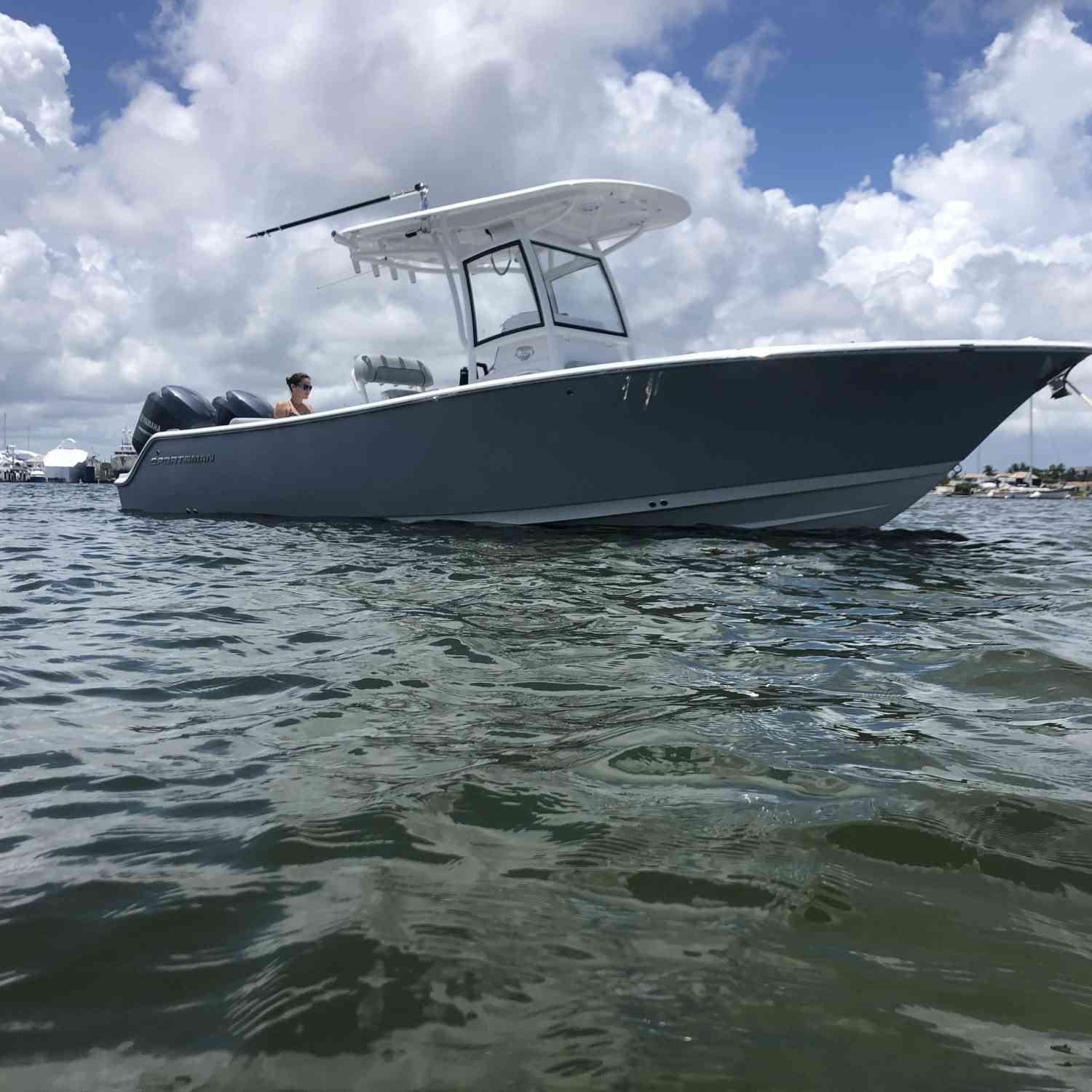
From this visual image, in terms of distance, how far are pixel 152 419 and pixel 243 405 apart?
144cm

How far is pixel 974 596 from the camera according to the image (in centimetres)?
419

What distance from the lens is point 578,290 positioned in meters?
8.41

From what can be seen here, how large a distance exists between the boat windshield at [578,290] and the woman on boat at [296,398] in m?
2.85

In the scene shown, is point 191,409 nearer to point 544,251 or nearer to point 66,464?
point 544,251

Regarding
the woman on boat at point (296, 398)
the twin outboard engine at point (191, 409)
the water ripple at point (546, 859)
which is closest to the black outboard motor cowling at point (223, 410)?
the twin outboard engine at point (191, 409)

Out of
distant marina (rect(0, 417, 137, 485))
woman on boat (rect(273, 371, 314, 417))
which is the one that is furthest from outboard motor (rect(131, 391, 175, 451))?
distant marina (rect(0, 417, 137, 485))

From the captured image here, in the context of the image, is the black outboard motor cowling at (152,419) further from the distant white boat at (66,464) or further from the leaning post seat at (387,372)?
the distant white boat at (66,464)

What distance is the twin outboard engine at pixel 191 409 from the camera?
10.4 meters

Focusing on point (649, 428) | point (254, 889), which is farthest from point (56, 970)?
point (649, 428)

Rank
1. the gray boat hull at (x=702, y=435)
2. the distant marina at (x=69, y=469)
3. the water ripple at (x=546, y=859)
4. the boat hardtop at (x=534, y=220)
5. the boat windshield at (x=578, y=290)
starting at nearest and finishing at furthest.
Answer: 1. the water ripple at (x=546, y=859)
2. the gray boat hull at (x=702, y=435)
3. the boat hardtop at (x=534, y=220)
4. the boat windshield at (x=578, y=290)
5. the distant marina at (x=69, y=469)

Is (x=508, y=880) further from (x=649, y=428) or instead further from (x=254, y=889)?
(x=649, y=428)

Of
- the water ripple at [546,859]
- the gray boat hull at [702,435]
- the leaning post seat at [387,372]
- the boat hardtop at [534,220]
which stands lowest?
the water ripple at [546,859]

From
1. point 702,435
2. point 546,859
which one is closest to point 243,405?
point 702,435

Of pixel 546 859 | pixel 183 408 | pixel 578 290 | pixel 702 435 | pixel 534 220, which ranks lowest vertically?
pixel 546 859
